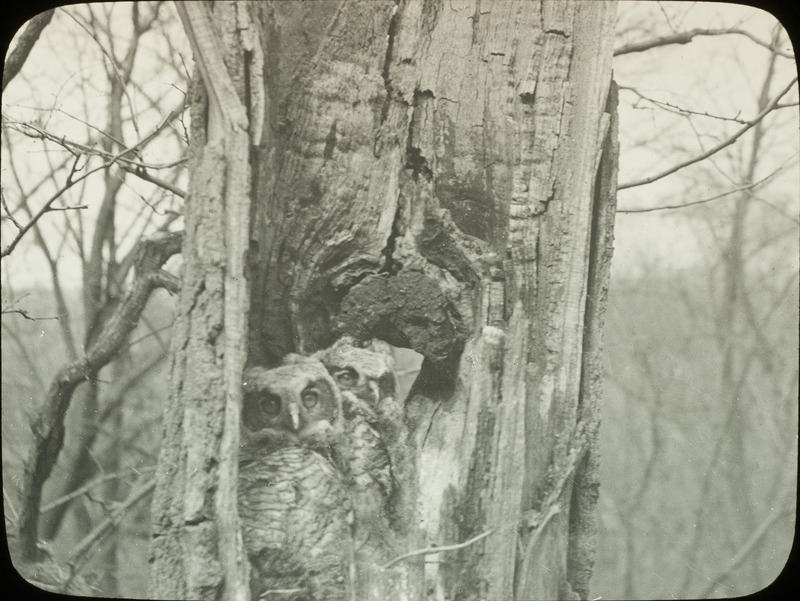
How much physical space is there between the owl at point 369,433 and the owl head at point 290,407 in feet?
0.08

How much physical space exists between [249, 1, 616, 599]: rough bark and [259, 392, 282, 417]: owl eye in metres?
0.06

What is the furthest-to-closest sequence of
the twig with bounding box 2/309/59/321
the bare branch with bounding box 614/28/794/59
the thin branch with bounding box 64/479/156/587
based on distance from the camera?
1. the twig with bounding box 2/309/59/321
2. the thin branch with bounding box 64/479/156/587
3. the bare branch with bounding box 614/28/794/59

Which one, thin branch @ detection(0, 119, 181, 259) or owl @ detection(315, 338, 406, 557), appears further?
thin branch @ detection(0, 119, 181, 259)

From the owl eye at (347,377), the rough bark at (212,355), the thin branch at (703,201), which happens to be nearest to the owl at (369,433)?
the owl eye at (347,377)

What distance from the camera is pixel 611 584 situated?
4.26ft

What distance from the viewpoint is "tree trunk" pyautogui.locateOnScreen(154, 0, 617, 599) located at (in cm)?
115

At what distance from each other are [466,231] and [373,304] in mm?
204

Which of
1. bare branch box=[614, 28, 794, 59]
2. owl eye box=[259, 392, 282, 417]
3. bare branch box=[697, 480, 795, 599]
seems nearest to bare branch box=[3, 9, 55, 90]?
owl eye box=[259, 392, 282, 417]

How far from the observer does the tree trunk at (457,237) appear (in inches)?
45.4

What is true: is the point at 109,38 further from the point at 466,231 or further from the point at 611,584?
the point at 611,584

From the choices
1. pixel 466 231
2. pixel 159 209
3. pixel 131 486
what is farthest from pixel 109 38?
pixel 131 486

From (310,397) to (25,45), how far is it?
0.89 metres

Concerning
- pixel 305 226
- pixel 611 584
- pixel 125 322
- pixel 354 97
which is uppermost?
pixel 354 97

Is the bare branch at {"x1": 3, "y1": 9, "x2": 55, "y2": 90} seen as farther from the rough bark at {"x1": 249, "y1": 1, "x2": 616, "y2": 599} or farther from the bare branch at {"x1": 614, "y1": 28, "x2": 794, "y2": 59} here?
the bare branch at {"x1": 614, "y1": 28, "x2": 794, "y2": 59}
